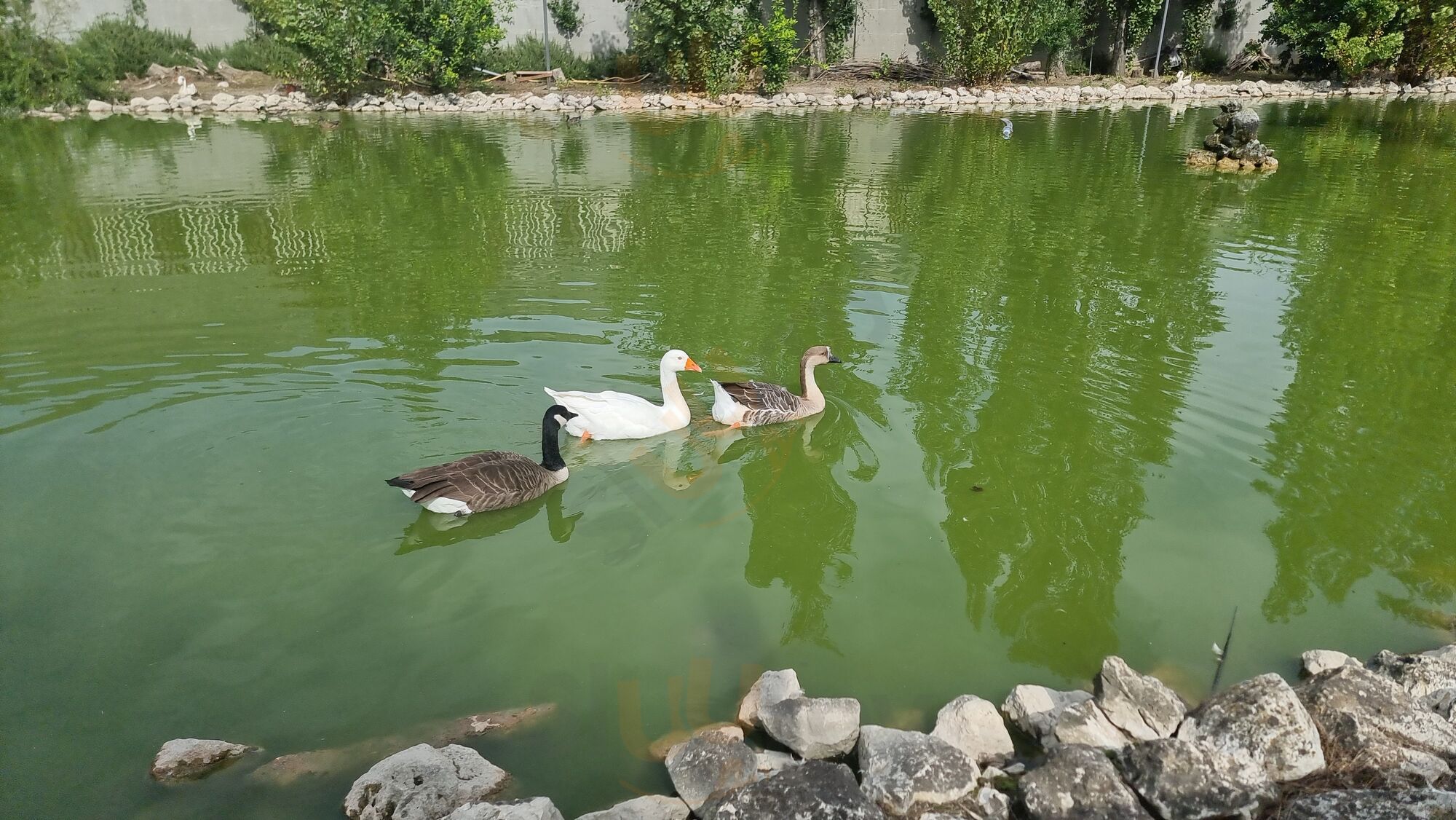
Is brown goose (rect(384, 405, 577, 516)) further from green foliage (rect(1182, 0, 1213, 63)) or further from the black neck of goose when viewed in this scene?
green foliage (rect(1182, 0, 1213, 63))

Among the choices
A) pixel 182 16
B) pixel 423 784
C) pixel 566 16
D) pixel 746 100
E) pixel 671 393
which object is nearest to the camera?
pixel 423 784

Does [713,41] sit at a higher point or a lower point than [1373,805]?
higher

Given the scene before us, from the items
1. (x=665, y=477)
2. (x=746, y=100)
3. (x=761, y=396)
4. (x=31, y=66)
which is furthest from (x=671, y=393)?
(x=31, y=66)

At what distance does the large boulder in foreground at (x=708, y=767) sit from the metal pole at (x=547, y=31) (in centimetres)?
3053

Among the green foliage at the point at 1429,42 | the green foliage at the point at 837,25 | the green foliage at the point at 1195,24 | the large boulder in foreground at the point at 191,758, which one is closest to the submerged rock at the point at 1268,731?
the large boulder in foreground at the point at 191,758

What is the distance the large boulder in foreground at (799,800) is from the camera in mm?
3812

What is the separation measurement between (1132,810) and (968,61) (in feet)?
106

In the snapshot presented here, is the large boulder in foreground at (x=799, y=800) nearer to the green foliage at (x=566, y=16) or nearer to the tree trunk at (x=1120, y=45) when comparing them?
the green foliage at (x=566, y=16)

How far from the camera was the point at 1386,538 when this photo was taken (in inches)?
240

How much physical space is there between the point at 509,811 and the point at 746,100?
29437 millimetres

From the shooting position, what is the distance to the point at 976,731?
14.5 feet

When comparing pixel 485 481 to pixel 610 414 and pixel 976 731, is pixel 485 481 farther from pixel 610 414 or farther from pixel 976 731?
pixel 976 731

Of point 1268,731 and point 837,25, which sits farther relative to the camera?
point 837,25

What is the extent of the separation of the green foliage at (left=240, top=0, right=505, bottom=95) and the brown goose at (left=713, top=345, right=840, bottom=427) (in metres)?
24.9
